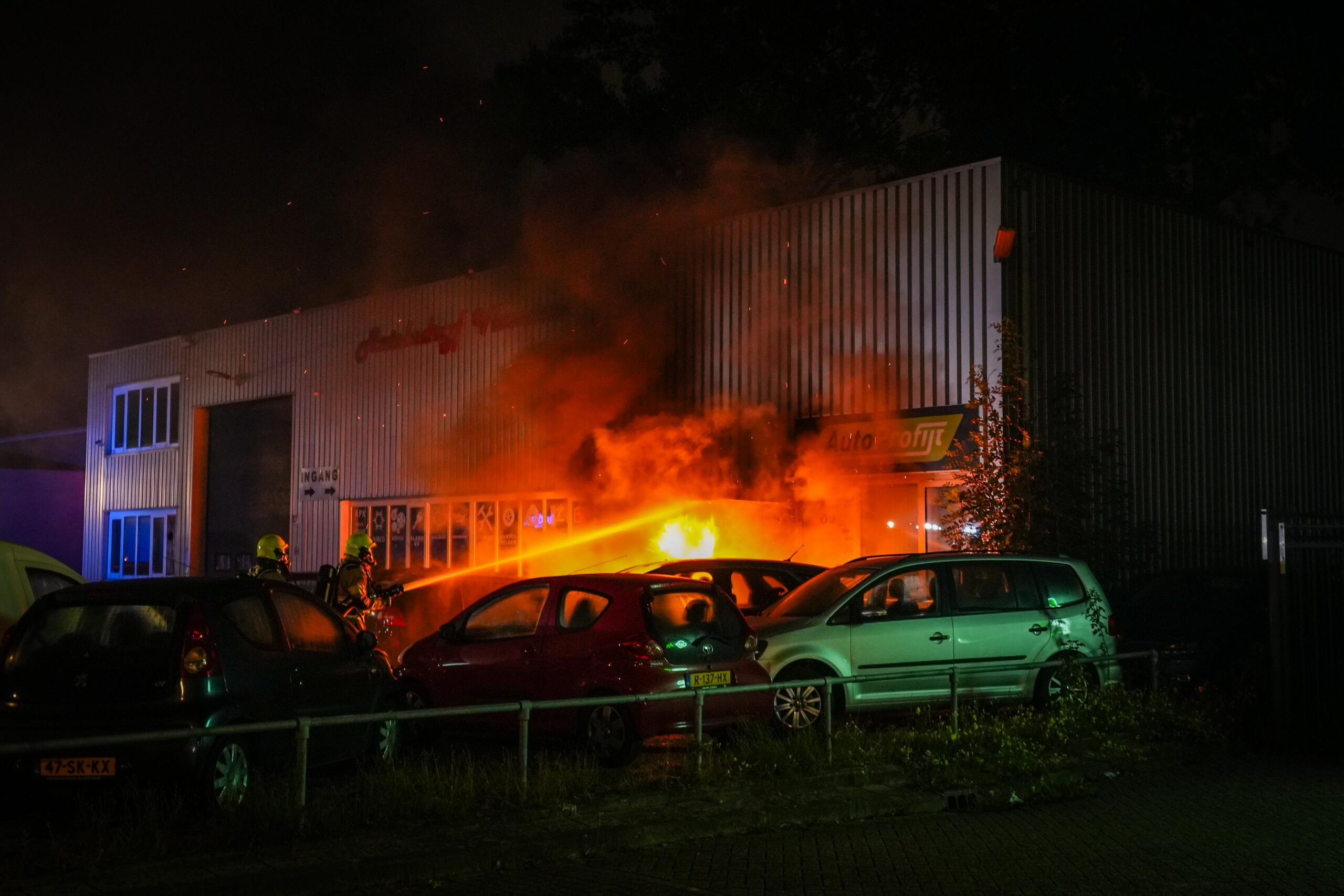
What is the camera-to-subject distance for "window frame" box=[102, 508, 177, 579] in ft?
106

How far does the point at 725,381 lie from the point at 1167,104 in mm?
16099

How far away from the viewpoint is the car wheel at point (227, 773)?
750 centimetres

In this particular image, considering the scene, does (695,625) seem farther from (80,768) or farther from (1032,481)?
(1032,481)

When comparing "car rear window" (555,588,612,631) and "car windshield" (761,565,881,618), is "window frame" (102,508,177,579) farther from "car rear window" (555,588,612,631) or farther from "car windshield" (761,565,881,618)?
"car rear window" (555,588,612,631)

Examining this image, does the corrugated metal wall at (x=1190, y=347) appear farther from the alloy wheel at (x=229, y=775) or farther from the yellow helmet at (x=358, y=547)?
the alloy wheel at (x=229, y=775)

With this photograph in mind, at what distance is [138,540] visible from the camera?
33531 mm

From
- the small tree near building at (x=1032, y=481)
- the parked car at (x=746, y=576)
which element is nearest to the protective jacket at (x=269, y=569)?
the parked car at (x=746, y=576)

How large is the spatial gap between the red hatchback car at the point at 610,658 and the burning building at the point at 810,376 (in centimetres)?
833

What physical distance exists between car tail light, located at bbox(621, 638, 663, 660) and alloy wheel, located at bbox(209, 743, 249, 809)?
9.94ft

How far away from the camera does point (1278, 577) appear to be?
11820 millimetres

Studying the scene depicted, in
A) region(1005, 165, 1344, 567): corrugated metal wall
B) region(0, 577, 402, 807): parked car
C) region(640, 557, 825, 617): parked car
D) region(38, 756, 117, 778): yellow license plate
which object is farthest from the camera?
region(1005, 165, 1344, 567): corrugated metal wall

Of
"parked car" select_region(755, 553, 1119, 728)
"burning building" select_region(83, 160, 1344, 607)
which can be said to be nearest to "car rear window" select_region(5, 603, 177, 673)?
"parked car" select_region(755, 553, 1119, 728)

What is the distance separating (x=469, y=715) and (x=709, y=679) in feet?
8.78

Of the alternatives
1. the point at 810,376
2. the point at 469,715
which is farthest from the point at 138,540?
the point at 469,715
